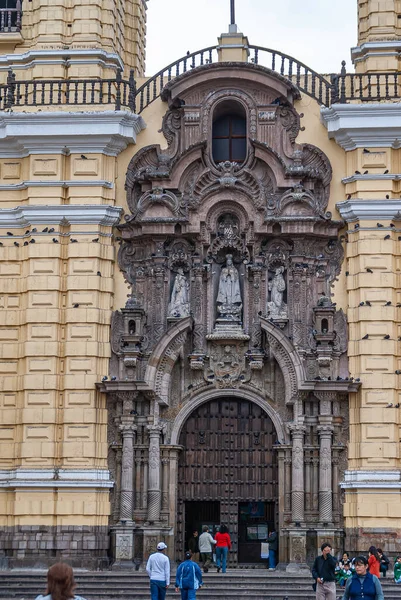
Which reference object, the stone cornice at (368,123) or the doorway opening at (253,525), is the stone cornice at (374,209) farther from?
the doorway opening at (253,525)

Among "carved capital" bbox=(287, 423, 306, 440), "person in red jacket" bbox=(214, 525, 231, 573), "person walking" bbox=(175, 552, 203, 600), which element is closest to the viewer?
"person walking" bbox=(175, 552, 203, 600)

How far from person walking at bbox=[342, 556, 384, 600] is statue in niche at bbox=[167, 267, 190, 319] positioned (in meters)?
13.4

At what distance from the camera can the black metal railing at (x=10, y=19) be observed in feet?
92.8

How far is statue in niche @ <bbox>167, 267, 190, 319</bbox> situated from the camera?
26.1 metres

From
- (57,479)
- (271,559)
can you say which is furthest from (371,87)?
(57,479)

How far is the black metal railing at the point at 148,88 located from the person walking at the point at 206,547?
31.9 ft

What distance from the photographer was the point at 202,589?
22672 mm

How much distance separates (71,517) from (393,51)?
12.6 meters

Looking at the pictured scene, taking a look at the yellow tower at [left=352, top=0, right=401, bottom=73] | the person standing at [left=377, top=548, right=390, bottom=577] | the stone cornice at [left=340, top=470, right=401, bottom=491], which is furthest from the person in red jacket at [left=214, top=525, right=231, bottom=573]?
the yellow tower at [left=352, top=0, right=401, bottom=73]

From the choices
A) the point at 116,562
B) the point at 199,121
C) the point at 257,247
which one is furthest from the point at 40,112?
the point at 116,562

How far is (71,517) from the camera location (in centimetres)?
2505

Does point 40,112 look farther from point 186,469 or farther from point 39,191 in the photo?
point 186,469

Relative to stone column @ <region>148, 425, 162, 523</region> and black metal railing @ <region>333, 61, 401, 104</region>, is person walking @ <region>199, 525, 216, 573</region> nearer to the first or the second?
stone column @ <region>148, 425, 162, 523</region>

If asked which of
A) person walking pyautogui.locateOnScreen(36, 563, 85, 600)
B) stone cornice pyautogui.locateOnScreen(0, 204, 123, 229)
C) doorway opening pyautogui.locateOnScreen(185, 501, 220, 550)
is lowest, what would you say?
person walking pyautogui.locateOnScreen(36, 563, 85, 600)
